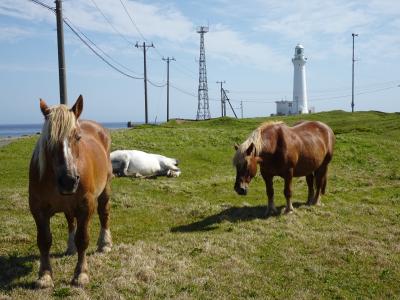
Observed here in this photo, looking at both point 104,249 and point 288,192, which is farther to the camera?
point 288,192

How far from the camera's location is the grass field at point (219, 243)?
639 centimetres

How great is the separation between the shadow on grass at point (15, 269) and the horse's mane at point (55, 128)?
1.68 meters

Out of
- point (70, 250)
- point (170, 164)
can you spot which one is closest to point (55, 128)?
point (70, 250)

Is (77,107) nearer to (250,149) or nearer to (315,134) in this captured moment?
(250,149)

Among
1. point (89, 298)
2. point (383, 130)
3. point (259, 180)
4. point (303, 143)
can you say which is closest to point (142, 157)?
point (259, 180)

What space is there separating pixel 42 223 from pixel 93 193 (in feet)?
2.44

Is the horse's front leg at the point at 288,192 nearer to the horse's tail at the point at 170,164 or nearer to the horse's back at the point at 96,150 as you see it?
the horse's back at the point at 96,150

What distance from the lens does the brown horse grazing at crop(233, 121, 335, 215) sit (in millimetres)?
9969

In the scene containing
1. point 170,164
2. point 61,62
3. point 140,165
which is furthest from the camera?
point 170,164

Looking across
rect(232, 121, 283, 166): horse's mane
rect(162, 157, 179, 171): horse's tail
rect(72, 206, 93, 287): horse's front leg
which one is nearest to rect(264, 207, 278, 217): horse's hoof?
rect(232, 121, 283, 166): horse's mane

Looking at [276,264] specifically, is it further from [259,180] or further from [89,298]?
[259,180]

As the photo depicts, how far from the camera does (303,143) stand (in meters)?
11.7

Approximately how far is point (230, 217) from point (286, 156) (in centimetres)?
190

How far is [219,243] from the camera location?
8453 millimetres
